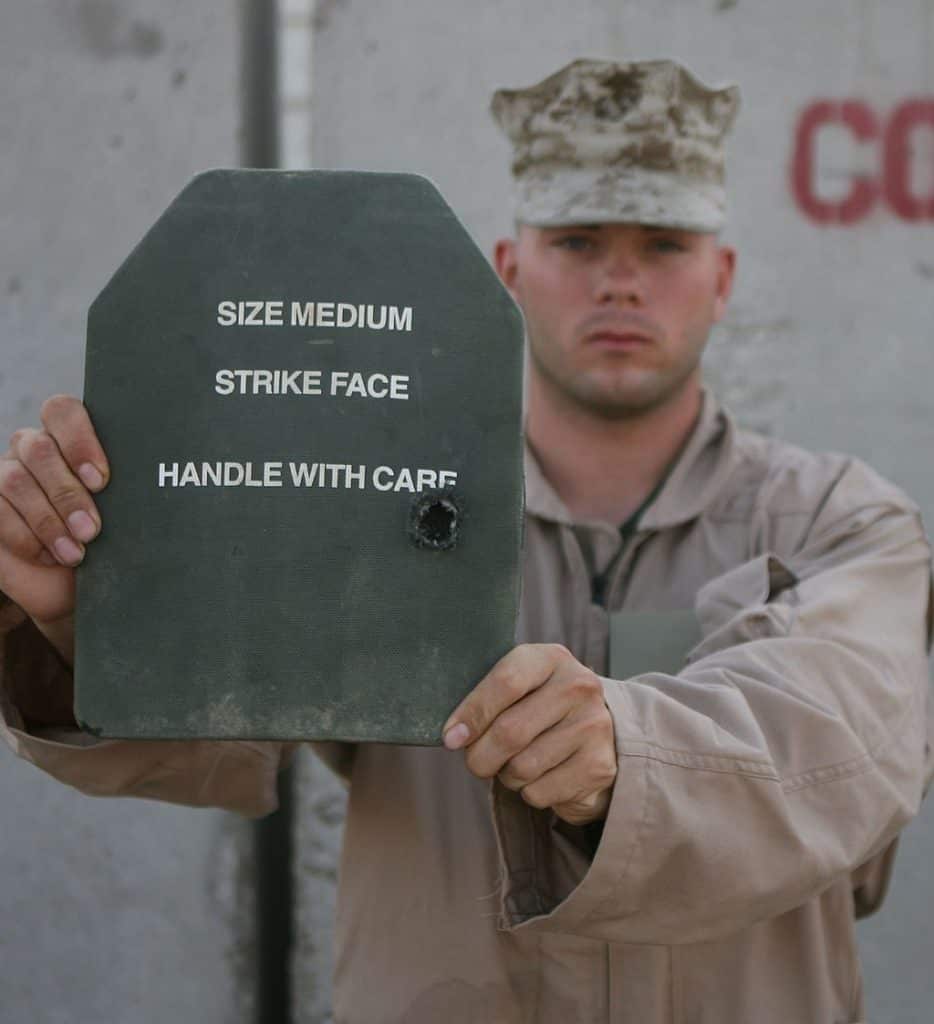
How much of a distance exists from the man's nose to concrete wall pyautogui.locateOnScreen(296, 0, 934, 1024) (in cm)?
50

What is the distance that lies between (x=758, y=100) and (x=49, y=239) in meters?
1.02

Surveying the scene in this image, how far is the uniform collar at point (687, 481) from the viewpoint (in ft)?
5.14

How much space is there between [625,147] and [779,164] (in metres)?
0.57

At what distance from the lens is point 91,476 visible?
3.63 feet

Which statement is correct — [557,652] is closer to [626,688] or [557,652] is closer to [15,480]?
[626,688]

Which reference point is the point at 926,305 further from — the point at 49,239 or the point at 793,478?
the point at 49,239

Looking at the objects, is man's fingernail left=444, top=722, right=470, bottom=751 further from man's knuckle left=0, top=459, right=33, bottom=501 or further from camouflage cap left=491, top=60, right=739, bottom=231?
camouflage cap left=491, top=60, right=739, bottom=231

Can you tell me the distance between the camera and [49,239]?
2139 mm

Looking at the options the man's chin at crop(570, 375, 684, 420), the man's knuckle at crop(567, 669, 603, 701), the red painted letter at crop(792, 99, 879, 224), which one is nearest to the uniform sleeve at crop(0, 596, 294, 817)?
the man's knuckle at crop(567, 669, 603, 701)

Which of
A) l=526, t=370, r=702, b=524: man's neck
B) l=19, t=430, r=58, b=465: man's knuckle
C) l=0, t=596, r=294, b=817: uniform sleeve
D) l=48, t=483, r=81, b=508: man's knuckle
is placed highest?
l=19, t=430, r=58, b=465: man's knuckle

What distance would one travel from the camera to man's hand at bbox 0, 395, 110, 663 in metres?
1.11

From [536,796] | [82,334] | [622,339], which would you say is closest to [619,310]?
[622,339]

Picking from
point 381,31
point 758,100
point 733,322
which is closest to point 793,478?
point 733,322

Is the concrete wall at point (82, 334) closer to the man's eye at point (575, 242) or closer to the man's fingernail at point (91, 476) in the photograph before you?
the man's eye at point (575, 242)
